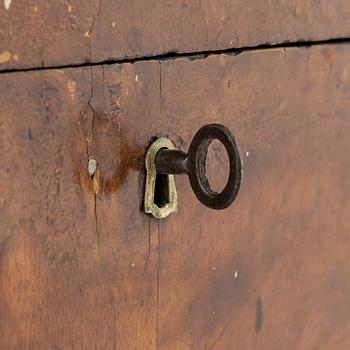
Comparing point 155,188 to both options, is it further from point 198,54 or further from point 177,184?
point 198,54

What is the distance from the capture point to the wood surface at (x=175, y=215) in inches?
22.0

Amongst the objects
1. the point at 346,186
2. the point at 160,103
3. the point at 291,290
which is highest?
the point at 160,103

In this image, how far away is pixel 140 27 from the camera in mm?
601

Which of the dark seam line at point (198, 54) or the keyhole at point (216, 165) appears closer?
the dark seam line at point (198, 54)

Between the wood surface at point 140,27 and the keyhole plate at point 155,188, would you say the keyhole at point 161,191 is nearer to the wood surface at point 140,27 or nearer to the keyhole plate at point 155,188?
the keyhole plate at point 155,188

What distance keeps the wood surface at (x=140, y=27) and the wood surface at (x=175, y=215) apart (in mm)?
14

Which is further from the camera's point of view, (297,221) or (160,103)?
(297,221)

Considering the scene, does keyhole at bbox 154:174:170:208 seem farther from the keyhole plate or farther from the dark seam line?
the dark seam line

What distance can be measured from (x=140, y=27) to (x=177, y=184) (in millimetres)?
155

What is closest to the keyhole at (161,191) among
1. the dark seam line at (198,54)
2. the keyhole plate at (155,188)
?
the keyhole plate at (155,188)

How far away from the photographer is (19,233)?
553mm

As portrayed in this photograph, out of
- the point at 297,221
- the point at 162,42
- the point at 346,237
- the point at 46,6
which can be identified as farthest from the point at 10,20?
the point at 346,237

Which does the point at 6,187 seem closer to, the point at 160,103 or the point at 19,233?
the point at 19,233

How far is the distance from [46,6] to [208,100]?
0.20 metres
